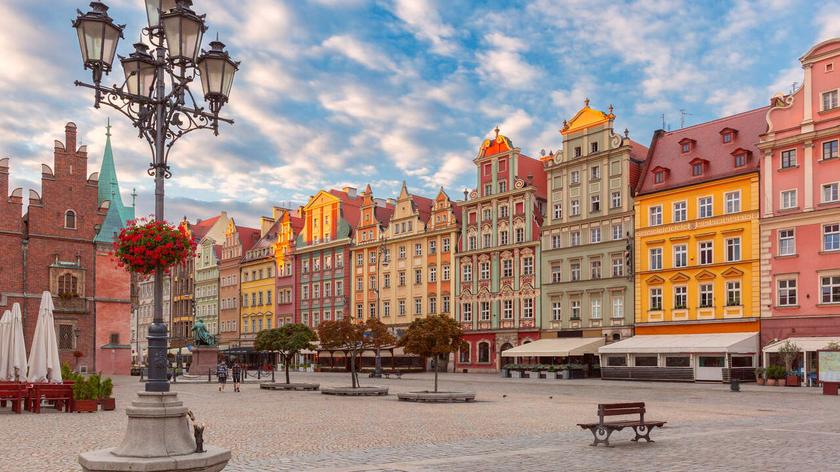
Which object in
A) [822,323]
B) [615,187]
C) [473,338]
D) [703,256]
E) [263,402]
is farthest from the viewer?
[473,338]

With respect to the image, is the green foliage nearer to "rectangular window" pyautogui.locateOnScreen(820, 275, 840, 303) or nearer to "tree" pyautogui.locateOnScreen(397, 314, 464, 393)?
"rectangular window" pyautogui.locateOnScreen(820, 275, 840, 303)

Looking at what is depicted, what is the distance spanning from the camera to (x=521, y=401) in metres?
29.2

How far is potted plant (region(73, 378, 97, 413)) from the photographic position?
2383 cm

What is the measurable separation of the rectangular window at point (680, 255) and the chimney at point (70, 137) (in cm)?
4024

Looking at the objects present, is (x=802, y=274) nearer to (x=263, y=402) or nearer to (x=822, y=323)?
(x=822, y=323)

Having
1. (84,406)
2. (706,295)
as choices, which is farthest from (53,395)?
(706,295)

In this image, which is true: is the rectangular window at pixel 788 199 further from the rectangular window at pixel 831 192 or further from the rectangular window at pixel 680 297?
the rectangular window at pixel 680 297

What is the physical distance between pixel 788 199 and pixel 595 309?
14625 millimetres

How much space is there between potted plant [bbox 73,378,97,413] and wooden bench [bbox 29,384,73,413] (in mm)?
166

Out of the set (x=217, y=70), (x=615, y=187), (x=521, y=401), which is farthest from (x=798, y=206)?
(x=217, y=70)

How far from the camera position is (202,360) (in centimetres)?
5169

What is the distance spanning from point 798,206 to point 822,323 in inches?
253

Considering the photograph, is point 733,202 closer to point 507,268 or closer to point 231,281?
point 507,268

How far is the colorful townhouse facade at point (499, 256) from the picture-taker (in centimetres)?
5941
